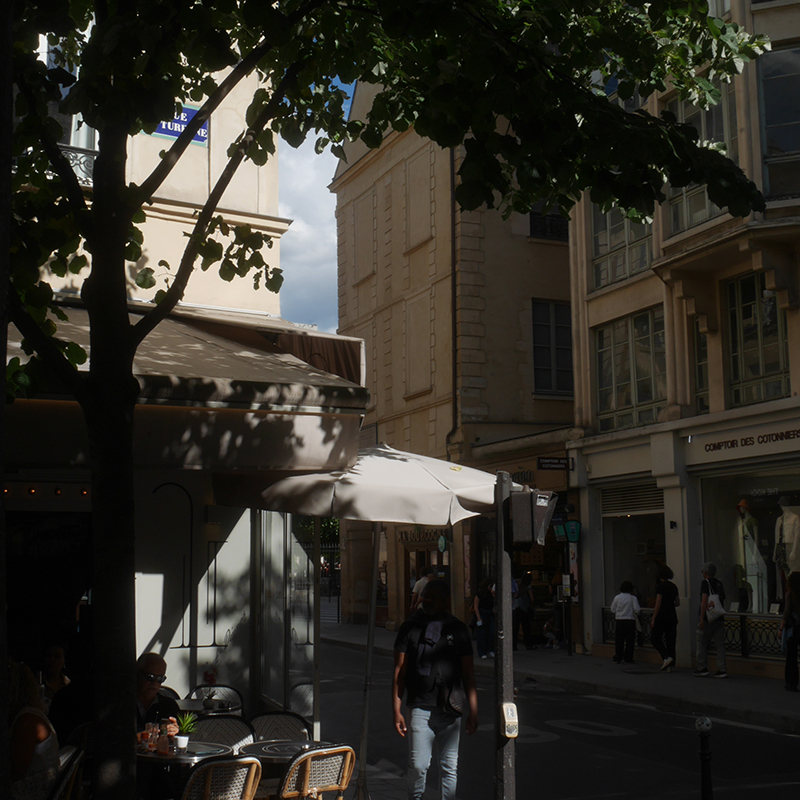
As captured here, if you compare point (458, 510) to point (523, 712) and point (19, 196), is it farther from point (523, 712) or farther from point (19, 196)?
point (523, 712)

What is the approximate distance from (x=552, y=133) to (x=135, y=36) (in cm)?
206

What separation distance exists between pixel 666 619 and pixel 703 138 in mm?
8731

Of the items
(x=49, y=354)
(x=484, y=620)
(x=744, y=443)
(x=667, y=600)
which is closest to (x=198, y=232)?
(x=49, y=354)

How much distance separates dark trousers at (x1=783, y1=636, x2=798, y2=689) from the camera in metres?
14.3

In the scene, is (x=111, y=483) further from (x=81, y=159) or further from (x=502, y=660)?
(x=81, y=159)

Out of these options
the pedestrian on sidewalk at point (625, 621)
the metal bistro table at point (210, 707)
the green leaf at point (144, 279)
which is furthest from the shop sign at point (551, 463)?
the green leaf at point (144, 279)

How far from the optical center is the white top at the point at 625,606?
18.5 meters

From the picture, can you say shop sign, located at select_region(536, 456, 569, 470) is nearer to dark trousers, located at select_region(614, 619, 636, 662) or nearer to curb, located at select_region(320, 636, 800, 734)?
dark trousers, located at select_region(614, 619, 636, 662)

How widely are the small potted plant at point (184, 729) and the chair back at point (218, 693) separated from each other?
60.3 inches

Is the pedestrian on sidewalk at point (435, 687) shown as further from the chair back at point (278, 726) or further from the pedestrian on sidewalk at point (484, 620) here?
the pedestrian on sidewalk at point (484, 620)

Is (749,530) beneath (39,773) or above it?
above

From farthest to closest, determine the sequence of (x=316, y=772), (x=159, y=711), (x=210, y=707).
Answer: (x=210, y=707)
(x=159, y=711)
(x=316, y=772)

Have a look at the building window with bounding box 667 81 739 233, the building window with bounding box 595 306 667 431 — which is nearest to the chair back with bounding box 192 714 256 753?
the building window with bounding box 667 81 739 233

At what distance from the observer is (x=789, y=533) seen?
1675cm
